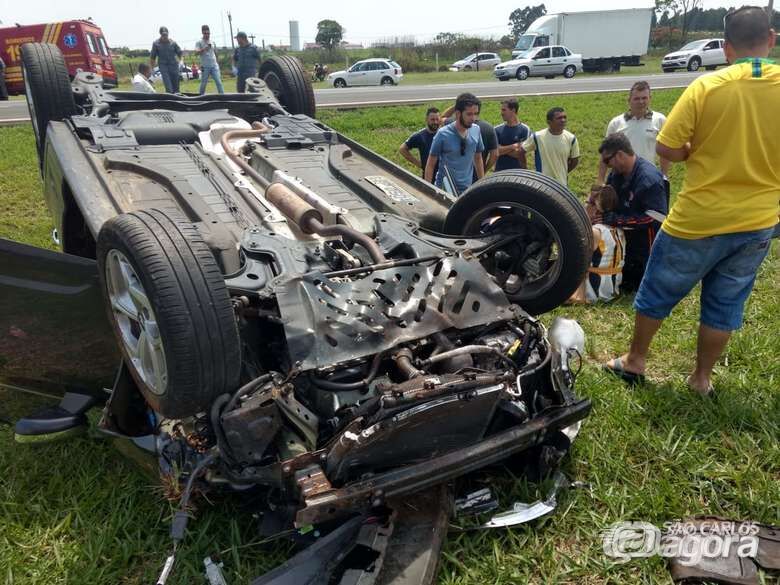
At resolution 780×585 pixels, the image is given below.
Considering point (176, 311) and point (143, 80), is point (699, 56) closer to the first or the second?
point (143, 80)

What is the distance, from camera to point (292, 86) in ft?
19.6

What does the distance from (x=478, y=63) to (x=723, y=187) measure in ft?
107

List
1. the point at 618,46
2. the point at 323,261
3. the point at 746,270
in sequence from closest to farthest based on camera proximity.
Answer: the point at 323,261
the point at 746,270
the point at 618,46

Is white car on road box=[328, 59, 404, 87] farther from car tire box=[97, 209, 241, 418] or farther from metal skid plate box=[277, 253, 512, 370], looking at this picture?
car tire box=[97, 209, 241, 418]

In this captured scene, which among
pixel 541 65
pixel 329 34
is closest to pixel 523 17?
pixel 329 34

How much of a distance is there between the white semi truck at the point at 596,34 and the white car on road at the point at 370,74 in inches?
278

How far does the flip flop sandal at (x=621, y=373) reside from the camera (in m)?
3.88

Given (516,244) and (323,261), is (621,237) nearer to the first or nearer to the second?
(516,244)

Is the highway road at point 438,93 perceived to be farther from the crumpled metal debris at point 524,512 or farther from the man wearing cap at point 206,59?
the crumpled metal debris at point 524,512

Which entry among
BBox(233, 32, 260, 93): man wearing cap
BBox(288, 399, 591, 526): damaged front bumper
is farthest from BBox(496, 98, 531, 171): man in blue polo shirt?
BBox(233, 32, 260, 93): man wearing cap

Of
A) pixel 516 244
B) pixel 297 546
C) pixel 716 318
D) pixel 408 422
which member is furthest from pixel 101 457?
pixel 716 318

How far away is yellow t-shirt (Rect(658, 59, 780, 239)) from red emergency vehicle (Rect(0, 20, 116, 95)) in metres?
15.9

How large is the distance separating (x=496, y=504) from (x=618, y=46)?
100 feet

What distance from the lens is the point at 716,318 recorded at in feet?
11.7
